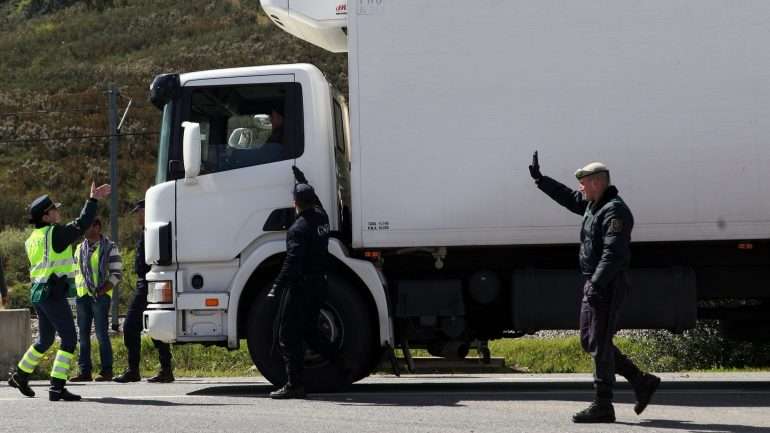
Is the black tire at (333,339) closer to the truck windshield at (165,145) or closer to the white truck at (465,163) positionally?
the white truck at (465,163)

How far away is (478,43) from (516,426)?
3387 millimetres

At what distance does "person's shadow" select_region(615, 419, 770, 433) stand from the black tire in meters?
2.57

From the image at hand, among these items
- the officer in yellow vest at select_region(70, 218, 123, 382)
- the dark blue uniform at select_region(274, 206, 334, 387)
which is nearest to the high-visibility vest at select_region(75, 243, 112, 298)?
the officer in yellow vest at select_region(70, 218, 123, 382)

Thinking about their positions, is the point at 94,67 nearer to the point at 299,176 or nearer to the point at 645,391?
the point at 299,176

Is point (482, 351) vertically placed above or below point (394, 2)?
below

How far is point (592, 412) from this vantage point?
819 centimetres

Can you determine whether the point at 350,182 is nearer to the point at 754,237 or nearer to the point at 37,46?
the point at 754,237

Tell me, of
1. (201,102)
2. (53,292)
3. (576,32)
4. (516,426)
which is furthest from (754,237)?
(53,292)

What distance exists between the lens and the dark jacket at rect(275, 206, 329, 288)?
31.5 feet

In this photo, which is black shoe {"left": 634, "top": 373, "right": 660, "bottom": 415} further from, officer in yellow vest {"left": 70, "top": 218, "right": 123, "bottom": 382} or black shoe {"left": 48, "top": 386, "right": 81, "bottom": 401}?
officer in yellow vest {"left": 70, "top": 218, "right": 123, "bottom": 382}

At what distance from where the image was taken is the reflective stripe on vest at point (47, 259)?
10.1 m

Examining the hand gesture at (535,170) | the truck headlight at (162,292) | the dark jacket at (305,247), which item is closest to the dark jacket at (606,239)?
the hand gesture at (535,170)

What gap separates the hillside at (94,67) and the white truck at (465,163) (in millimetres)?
28565

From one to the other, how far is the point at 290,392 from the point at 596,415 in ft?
8.60
